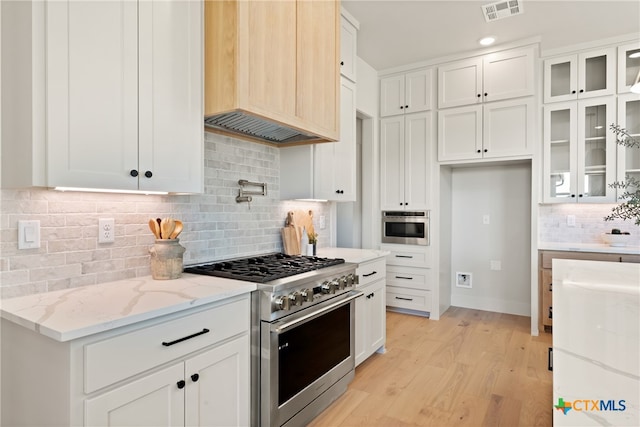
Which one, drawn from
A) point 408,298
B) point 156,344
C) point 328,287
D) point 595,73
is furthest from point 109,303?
point 595,73

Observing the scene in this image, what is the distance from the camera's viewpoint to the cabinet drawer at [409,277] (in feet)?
13.6

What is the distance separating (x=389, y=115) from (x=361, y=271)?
2.29 meters

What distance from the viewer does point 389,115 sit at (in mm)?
4332

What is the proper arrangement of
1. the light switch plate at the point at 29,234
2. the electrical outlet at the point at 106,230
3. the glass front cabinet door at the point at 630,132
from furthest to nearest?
the glass front cabinet door at the point at 630,132 < the electrical outlet at the point at 106,230 < the light switch plate at the point at 29,234

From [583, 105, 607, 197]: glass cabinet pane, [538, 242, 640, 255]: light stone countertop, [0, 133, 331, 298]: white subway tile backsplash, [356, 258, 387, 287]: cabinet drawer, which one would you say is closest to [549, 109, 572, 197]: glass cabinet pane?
[583, 105, 607, 197]: glass cabinet pane

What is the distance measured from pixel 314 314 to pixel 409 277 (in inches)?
94.7

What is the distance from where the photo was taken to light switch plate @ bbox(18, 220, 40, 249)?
1.49 m

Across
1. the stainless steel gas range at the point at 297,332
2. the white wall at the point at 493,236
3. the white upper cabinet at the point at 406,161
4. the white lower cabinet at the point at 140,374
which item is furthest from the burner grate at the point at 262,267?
the white wall at the point at 493,236

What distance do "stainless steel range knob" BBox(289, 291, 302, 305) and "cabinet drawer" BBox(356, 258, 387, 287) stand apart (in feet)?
2.81

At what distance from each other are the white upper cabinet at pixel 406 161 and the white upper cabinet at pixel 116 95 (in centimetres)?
284

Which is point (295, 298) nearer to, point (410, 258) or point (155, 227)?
point (155, 227)

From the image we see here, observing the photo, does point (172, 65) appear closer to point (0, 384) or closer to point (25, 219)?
point (25, 219)

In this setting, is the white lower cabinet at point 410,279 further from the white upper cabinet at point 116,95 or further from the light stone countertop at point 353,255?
the white upper cabinet at point 116,95

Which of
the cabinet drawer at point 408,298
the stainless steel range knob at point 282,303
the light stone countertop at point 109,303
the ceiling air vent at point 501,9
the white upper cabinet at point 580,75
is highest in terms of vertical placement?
the ceiling air vent at point 501,9
